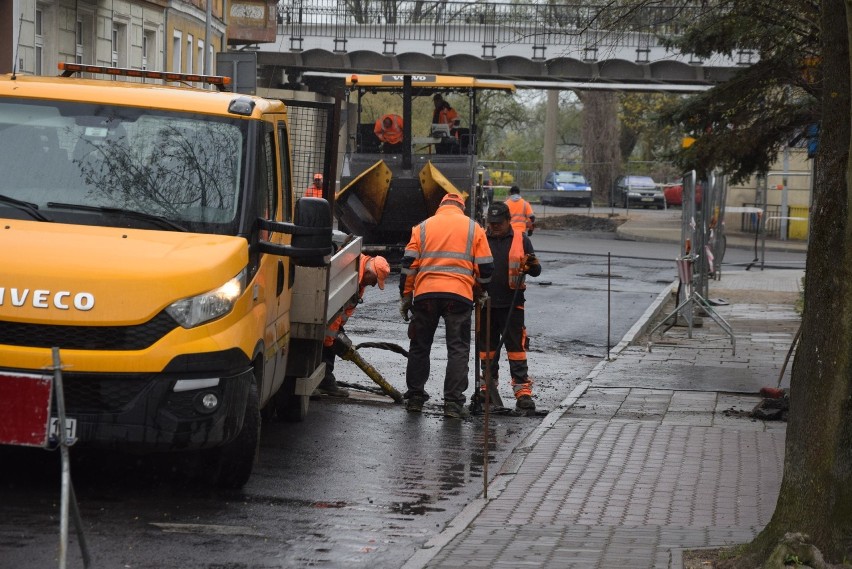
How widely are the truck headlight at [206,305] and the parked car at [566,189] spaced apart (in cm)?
4657

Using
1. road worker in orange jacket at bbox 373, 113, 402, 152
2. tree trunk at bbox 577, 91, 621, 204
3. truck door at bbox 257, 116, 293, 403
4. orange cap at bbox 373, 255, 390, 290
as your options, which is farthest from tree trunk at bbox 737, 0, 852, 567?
tree trunk at bbox 577, 91, 621, 204

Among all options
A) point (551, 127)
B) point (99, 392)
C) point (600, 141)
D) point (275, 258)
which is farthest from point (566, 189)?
point (99, 392)

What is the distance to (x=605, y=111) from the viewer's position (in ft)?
195

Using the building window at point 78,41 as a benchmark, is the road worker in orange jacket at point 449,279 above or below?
below

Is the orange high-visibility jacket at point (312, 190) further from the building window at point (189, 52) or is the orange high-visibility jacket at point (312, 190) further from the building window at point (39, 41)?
the building window at point (189, 52)

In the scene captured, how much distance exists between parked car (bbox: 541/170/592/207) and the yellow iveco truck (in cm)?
4577

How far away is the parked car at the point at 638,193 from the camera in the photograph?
58.0 meters

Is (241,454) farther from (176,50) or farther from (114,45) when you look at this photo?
(176,50)

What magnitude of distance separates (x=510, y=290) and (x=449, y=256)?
1.01 m

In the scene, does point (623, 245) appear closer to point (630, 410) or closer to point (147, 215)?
point (630, 410)

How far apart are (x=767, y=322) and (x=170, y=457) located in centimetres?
1209

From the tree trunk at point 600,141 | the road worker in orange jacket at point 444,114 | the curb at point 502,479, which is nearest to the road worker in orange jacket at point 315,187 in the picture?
the curb at point 502,479

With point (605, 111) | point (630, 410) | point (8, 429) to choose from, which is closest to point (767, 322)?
point (630, 410)

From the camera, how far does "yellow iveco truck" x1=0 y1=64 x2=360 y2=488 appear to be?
6.46 m
